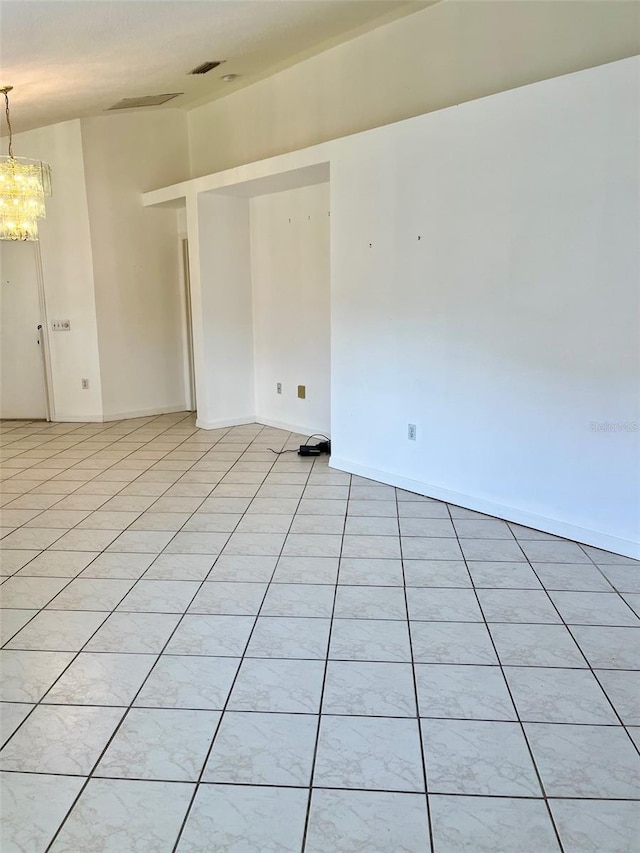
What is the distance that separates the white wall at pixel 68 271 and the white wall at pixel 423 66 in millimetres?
1587

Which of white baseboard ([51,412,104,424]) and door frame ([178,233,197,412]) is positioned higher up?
door frame ([178,233,197,412])

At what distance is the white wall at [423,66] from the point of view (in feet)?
10.3

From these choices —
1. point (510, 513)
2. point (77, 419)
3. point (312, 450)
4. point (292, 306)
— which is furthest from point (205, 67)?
point (510, 513)

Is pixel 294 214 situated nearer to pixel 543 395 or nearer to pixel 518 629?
pixel 543 395

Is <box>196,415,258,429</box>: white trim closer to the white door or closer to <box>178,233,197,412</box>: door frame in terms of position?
<box>178,233,197,412</box>: door frame

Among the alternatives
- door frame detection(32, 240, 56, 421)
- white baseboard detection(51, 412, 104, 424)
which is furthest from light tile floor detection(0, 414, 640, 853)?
door frame detection(32, 240, 56, 421)

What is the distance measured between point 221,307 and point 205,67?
2039 millimetres

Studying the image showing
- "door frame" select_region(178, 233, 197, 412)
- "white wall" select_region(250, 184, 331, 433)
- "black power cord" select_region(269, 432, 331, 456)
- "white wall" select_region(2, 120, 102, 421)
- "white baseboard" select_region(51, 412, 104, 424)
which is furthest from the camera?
"door frame" select_region(178, 233, 197, 412)

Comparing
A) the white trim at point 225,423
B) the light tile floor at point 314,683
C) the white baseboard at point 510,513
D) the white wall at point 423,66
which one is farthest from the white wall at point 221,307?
the light tile floor at point 314,683

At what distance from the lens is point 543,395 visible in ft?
10.8

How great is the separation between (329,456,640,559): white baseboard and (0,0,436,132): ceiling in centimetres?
287

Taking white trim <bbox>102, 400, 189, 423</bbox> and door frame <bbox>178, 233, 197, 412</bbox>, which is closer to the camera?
white trim <bbox>102, 400, 189, 423</bbox>

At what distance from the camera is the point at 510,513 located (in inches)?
140

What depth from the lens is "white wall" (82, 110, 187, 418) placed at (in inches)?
241
